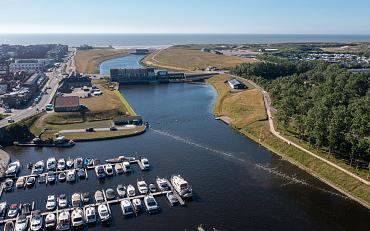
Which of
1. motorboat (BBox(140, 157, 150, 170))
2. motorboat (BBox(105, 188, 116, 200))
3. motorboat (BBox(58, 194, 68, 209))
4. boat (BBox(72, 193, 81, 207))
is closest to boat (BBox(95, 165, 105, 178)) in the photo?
motorboat (BBox(140, 157, 150, 170))

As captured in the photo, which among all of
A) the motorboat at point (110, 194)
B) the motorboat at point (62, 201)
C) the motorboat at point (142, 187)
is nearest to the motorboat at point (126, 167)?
the motorboat at point (142, 187)

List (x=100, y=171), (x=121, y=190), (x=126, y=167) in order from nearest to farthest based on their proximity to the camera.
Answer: (x=121, y=190) < (x=100, y=171) < (x=126, y=167)

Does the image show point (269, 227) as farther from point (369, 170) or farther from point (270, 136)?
point (270, 136)

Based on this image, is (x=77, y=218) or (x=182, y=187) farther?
A: (x=182, y=187)

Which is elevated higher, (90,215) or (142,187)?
(142,187)

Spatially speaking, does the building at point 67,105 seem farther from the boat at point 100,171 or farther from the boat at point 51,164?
the boat at point 100,171

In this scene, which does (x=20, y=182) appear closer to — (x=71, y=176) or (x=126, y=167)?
(x=71, y=176)

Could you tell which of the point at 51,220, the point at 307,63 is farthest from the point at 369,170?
the point at 307,63

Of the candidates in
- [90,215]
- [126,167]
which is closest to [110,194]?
[90,215]
